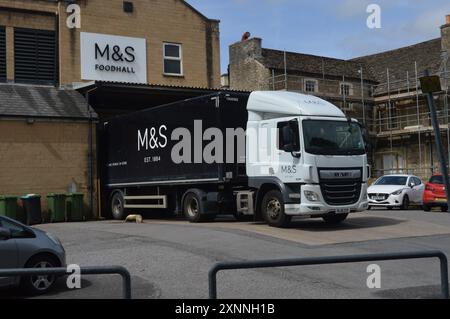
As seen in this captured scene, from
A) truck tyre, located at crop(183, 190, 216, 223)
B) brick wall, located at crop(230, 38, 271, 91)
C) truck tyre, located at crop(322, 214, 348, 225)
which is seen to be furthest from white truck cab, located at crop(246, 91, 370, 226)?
brick wall, located at crop(230, 38, 271, 91)

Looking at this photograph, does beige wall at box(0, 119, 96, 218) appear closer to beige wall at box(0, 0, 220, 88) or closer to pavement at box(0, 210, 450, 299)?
pavement at box(0, 210, 450, 299)

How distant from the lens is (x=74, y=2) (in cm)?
2623

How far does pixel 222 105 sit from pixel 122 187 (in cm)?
631

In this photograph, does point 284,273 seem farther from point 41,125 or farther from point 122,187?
point 41,125

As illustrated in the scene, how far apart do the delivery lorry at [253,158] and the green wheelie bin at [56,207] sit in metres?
2.92

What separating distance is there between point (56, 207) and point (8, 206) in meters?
1.63

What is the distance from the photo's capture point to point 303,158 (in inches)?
597

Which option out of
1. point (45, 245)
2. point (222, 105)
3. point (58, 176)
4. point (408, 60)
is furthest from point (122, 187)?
point (408, 60)

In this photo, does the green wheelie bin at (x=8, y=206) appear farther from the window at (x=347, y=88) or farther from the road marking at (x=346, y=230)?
the window at (x=347, y=88)

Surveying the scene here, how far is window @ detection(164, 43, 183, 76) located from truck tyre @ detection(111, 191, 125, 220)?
29.2 ft

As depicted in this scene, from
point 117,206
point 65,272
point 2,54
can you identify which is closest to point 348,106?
point 117,206

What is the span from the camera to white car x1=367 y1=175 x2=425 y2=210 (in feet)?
83.2

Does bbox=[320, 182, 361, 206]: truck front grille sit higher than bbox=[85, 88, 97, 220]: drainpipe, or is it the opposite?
bbox=[85, 88, 97, 220]: drainpipe

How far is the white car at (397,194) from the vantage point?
2536 cm
